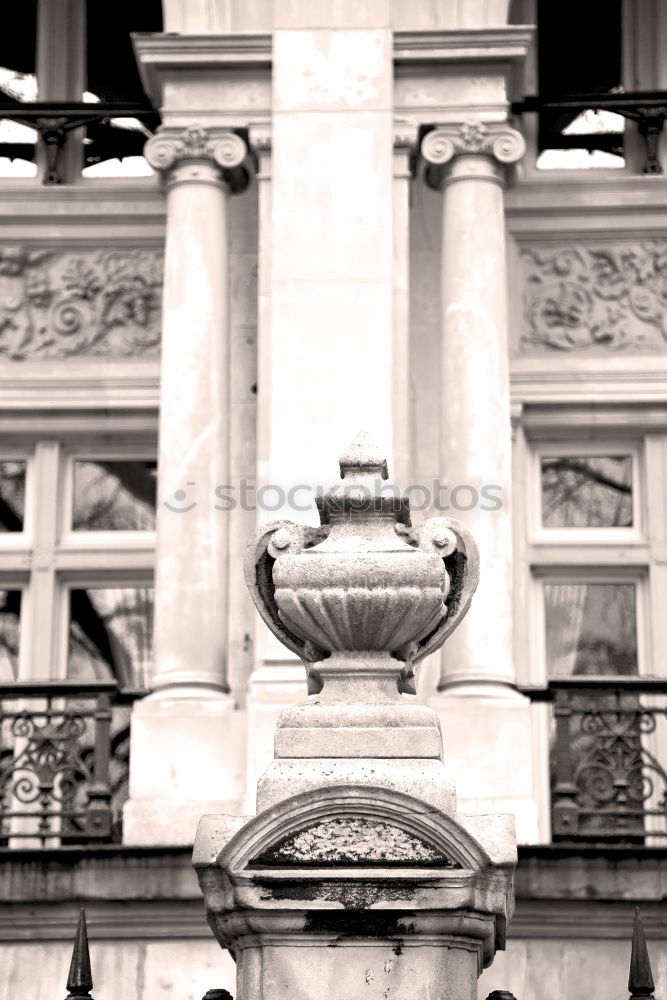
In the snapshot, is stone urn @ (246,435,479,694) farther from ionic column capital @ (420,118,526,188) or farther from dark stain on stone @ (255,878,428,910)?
ionic column capital @ (420,118,526,188)

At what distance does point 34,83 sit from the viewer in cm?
1811

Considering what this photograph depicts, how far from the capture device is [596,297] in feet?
55.7

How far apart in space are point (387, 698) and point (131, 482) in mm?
9663

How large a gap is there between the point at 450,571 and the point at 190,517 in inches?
275

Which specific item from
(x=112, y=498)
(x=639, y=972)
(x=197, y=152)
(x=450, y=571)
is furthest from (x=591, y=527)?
(x=639, y=972)

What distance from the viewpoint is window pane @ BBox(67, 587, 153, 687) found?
16609 millimetres

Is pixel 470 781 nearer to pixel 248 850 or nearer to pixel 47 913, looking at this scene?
pixel 47 913

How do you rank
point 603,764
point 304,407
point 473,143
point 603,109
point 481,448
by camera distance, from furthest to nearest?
point 603,109 → point 473,143 → point 481,448 → point 304,407 → point 603,764

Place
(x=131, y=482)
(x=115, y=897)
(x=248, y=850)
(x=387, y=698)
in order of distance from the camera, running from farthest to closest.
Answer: (x=131, y=482)
(x=115, y=897)
(x=387, y=698)
(x=248, y=850)

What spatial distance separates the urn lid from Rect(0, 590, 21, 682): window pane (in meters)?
9.00

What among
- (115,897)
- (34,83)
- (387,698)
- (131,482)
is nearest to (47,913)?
(115,897)

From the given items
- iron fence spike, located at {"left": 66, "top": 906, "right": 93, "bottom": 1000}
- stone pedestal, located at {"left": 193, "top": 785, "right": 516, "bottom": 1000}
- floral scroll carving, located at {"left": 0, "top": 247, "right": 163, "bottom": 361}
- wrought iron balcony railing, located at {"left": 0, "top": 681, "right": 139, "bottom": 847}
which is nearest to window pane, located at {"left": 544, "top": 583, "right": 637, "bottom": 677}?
wrought iron balcony railing, located at {"left": 0, "top": 681, "right": 139, "bottom": 847}

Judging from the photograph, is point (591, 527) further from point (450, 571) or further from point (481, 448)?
point (450, 571)

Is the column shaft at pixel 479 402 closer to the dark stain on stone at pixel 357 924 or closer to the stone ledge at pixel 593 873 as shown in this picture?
the stone ledge at pixel 593 873
